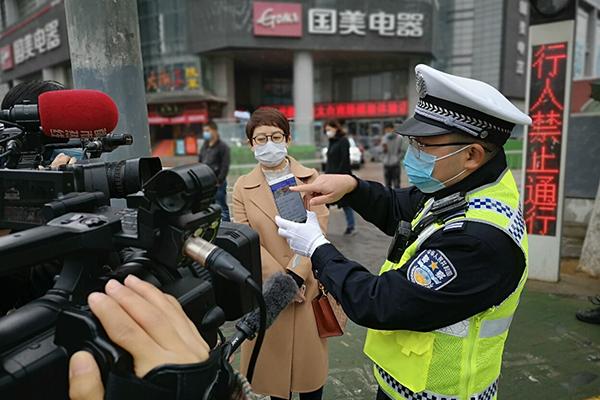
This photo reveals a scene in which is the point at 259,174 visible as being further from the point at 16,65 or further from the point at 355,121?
the point at 16,65

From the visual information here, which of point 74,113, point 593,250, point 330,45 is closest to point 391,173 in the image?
point 593,250

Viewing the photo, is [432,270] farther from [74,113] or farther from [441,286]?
[74,113]

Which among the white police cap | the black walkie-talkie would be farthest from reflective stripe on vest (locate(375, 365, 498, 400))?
the white police cap

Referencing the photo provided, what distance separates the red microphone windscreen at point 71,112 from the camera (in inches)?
53.0

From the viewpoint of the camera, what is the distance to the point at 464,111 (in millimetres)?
1402

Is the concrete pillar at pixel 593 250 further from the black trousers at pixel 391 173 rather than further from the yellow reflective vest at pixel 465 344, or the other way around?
the black trousers at pixel 391 173

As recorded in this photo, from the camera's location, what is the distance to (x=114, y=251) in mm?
898

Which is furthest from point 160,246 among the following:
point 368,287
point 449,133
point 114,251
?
point 449,133

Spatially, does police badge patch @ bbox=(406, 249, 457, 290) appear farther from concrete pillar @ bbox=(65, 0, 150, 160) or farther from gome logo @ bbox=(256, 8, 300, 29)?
gome logo @ bbox=(256, 8, 300, 29)

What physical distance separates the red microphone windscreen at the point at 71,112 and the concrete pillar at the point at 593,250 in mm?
5487

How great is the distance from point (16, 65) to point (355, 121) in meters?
25.6

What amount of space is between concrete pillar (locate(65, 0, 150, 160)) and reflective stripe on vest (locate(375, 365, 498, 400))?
192cm

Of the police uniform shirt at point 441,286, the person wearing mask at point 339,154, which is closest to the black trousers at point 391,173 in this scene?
the person wearing mask at point 339,154

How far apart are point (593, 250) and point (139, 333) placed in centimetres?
570
